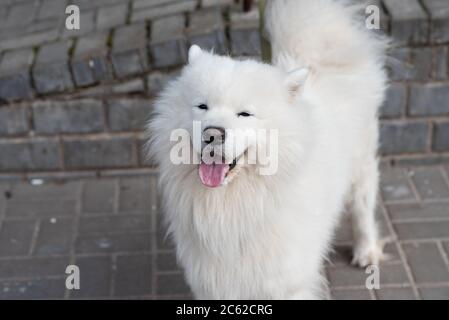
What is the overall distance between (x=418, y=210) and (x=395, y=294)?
2.41ft

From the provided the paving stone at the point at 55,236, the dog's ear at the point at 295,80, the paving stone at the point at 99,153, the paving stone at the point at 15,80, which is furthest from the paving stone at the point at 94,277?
the dog's ear at the point at 295,80

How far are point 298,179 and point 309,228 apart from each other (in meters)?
0.27

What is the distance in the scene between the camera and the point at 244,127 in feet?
8.86

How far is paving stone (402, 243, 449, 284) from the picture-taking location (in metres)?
3.82

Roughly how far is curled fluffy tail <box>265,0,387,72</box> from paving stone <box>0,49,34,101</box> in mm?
1672

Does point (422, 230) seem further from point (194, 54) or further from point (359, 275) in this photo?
point (194, 54)

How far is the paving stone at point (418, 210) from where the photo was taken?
4262 millimetres

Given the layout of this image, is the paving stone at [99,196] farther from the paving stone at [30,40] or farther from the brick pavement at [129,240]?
the paving stone at [30,40]

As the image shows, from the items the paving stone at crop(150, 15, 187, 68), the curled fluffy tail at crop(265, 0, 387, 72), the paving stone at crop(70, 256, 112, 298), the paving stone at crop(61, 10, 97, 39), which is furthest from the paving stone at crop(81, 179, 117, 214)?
the curled fluffy tail at crop(265, 0, 387, 72)

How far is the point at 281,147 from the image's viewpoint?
282 centimetres

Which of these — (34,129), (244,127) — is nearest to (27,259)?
(34,129)

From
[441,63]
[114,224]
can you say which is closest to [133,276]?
[114,224]

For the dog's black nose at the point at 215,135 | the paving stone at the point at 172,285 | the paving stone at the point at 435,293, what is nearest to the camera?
the dog's black nose at the point at 215,135
